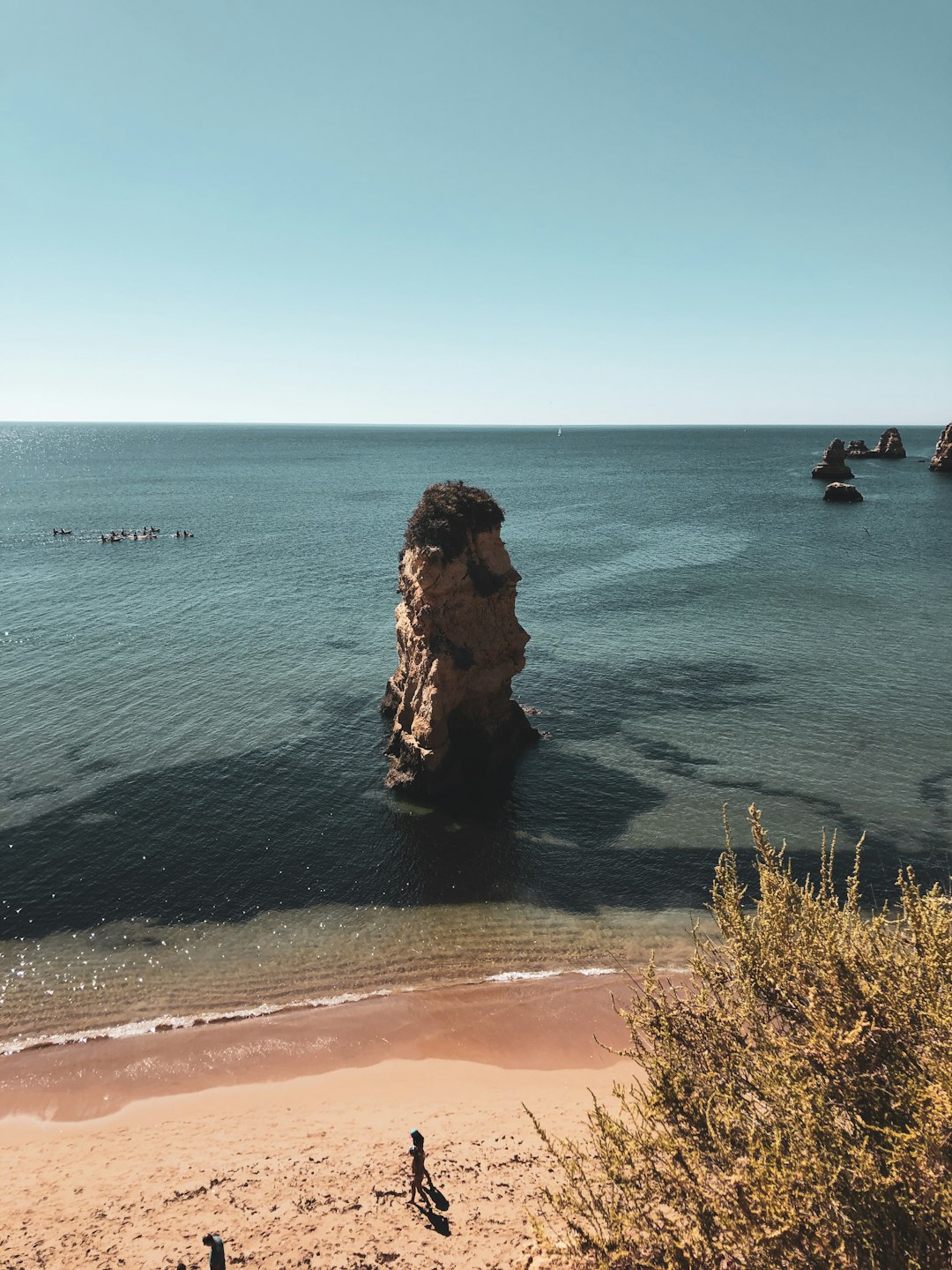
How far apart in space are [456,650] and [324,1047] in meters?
18.3

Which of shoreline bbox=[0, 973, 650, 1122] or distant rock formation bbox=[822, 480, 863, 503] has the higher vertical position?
distant rock formation bbox=[822, 480, 863, 503]

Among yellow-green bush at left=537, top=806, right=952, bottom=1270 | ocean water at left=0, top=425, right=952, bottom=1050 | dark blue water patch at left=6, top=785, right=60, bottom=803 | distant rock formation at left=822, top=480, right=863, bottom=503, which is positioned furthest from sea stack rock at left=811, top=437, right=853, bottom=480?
yellow-green bush at left=537, top=806, right=952, bottom=1270

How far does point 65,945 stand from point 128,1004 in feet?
13.4

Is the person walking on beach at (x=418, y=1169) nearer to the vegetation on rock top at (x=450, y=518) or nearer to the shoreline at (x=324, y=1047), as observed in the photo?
the shoreline at (x=324, y=1047)

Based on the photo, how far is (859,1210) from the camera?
9930 mm

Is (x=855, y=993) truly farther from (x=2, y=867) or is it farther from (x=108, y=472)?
(x=108, y=472)

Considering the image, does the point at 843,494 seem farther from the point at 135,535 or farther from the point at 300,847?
the point at 300,847

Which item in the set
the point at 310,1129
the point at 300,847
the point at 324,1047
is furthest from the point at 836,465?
the point at 310,1129

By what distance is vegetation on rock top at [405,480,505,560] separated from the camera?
119 feet

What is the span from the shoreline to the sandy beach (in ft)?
0.18

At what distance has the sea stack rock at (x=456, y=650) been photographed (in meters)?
35.4

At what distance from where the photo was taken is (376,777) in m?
36.8

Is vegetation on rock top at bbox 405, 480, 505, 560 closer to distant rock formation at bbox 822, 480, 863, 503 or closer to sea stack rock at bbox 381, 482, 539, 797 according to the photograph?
sea stack rock at bbox 381, 482, 539, 797

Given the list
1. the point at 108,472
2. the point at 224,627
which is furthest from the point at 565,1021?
the point at 108,472
